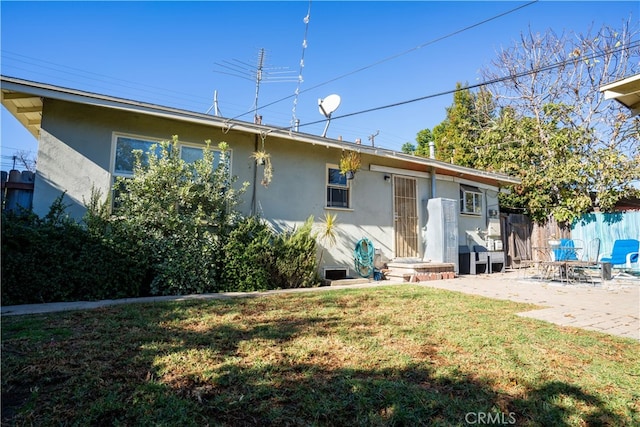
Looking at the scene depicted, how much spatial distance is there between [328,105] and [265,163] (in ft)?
7.56

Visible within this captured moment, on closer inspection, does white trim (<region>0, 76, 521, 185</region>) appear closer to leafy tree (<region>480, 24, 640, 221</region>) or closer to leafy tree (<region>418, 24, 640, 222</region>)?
leafy tree (<region>480, 24, 640, 221</region>)

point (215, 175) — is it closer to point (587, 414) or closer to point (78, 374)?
point (78, 374)

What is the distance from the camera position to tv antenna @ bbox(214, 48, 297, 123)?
860 centimetres

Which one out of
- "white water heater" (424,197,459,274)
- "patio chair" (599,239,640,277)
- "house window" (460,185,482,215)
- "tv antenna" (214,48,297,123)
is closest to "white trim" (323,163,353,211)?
"tv antenna" (214,48,297,123)

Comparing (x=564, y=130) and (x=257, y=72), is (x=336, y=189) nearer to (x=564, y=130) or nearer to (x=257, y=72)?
(x=257, y=72)

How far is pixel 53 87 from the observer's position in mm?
5375

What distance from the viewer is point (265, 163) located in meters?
7.56

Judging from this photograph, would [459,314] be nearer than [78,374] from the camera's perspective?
No

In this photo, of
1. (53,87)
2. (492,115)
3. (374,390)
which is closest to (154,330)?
(374,390)

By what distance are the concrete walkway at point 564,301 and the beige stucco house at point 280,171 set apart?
2.17 metres

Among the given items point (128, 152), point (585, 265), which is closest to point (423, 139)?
point (585, 265)

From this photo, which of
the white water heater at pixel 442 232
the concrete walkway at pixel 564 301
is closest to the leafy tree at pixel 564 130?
the concrete walkway at pixel 564 301

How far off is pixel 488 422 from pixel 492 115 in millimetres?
18952

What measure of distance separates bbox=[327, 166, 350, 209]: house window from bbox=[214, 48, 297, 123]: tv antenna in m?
2.64
